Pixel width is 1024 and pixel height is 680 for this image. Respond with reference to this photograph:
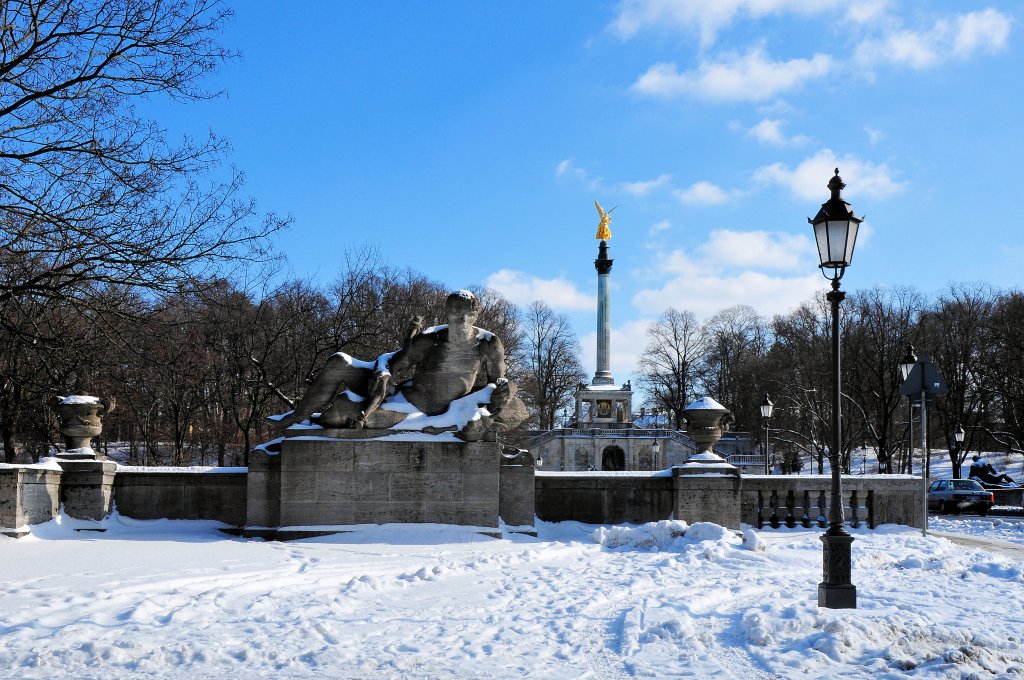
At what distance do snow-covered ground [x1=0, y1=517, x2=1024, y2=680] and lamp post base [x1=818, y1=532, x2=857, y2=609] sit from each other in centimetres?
17

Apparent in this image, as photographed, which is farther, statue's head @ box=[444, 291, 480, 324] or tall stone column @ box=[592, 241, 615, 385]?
tall stone column @ box=[592, 241, 615, 385]

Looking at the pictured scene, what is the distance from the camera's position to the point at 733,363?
7475 cm

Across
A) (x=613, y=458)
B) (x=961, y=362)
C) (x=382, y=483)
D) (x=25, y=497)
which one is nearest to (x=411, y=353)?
(x=382, y=483)

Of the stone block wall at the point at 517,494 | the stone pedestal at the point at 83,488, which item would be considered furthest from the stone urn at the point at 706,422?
the stone pedestal at the point at 83,488

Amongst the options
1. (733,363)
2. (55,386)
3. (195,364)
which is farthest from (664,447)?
(55,386)

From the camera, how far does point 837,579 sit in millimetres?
7867

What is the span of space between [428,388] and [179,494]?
395cm

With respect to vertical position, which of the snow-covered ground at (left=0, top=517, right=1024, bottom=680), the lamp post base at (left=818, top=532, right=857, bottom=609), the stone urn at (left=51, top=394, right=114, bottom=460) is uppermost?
the stone urn at (left=51, top=394, right=114, bottom=460)

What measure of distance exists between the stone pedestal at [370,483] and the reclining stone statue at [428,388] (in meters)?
0.32

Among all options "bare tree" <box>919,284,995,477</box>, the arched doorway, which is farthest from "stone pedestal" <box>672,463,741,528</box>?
the arched doorway

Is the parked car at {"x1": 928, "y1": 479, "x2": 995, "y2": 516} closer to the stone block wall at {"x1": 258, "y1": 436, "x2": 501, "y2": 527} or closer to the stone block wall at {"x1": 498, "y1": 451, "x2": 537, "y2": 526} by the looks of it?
the stone block wall at {"x1": 498, "y1": 451, "x2": 537, "y2": 526}

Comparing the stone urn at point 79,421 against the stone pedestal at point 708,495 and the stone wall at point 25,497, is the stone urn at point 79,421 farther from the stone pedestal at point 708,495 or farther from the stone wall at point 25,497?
the stone pedestal at point 708,495

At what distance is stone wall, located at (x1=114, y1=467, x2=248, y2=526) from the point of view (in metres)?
13.5

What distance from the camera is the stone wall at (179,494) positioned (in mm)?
13461
